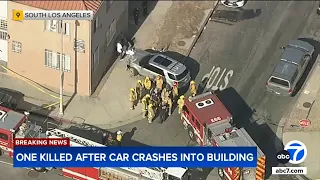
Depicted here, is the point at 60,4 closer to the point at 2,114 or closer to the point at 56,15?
the point at 56,15

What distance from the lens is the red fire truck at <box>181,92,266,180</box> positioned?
47.2 m

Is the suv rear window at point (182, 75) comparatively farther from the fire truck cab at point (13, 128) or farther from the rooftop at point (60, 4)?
the fire truck cab at point (13, 128)

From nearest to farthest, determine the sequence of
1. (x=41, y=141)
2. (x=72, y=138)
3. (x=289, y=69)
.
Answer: (x=41, y=141), (x=72, y=138), (x=289, y=69)

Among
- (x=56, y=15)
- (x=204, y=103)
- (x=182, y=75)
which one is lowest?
(x=182, y=75)

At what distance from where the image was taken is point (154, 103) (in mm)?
52438

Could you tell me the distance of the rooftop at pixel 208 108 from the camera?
49812 mm

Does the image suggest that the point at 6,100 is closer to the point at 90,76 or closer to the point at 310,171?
the point at 90,76

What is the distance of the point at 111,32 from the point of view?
184ft

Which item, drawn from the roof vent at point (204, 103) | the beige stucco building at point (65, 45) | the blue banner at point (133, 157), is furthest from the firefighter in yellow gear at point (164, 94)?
the blue banner at point (133, 157)

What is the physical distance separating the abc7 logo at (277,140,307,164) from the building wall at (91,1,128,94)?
40.8 feet

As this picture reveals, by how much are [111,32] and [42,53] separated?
4.90 meters

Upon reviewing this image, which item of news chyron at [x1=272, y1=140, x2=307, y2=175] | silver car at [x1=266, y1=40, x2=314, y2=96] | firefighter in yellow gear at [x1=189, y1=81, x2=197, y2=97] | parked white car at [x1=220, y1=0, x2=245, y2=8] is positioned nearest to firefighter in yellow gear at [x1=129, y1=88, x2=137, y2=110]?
firefighter in yellow gear at [x1=189, y1=81, x2=197, y2=97]

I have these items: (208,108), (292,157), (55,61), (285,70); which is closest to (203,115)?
(208,108)

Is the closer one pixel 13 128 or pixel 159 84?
pixel 13 128
